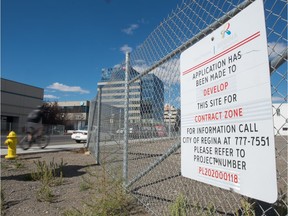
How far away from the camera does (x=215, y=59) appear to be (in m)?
2.05

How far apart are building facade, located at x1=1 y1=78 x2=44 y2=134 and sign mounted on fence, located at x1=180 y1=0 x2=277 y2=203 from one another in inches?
2536

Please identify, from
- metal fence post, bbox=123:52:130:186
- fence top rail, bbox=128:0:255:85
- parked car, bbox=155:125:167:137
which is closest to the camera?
fence top rail, bbox=128:0:255:85

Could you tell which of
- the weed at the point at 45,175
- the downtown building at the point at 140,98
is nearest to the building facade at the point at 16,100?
the weed at the point at 45,175

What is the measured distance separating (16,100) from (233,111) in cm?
7226

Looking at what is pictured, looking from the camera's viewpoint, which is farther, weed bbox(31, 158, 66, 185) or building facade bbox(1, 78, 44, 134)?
building facade bbox(1, 78, 44, 134)

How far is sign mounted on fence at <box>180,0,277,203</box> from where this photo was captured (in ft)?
5.09

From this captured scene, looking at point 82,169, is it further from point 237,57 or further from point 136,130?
point 237,57

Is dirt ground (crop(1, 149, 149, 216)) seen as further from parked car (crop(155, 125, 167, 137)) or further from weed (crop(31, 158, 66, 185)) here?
parked car (crop(155, 125, 167, 137))

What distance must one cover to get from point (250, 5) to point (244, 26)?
0.42 ft

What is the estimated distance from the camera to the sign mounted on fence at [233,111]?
61.1 inches

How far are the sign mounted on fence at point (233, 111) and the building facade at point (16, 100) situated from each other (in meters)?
64.4

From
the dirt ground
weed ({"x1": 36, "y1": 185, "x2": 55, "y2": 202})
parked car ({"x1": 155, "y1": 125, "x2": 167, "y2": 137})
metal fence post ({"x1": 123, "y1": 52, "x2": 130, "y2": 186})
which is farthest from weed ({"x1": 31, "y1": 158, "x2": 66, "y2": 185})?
parked car ({"x1": 155, "y1": 125, "x2": 167, "y2": 137})

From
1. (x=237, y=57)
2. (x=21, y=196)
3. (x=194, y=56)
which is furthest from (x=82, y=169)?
(x=237, y=57)

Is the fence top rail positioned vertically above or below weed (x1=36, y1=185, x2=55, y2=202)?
above
